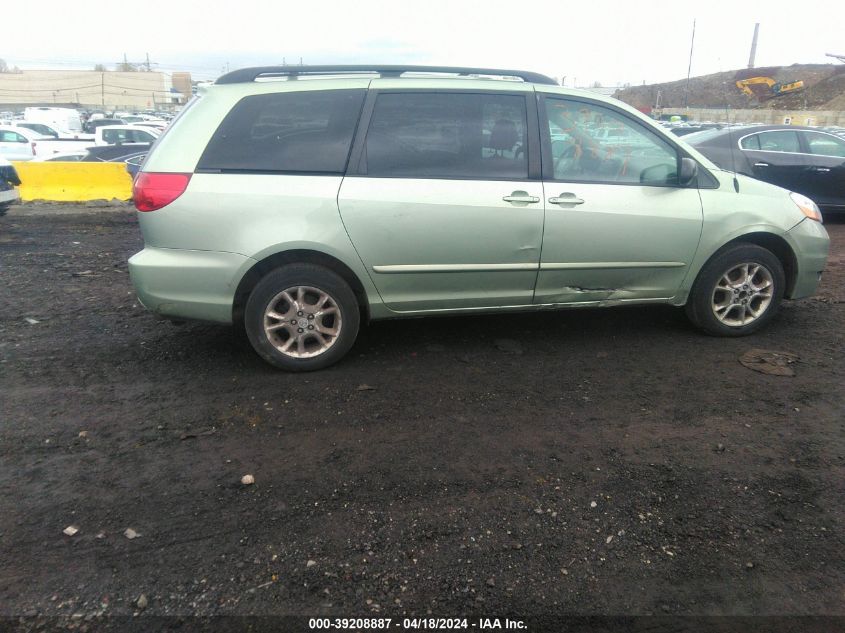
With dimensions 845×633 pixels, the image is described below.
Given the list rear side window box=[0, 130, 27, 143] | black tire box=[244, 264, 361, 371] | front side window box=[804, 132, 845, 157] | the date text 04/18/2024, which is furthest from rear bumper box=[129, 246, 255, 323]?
rear side window box=[0, 130, 27, 143]

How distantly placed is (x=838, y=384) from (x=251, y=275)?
3.79 metres

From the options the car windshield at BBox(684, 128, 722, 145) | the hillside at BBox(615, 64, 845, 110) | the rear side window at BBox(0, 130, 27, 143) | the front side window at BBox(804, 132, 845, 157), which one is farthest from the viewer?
the hillside at BBox(615, 64, 845, 110)

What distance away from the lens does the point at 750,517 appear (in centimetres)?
278

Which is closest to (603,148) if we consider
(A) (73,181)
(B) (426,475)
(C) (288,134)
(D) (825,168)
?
(C) (288,134)

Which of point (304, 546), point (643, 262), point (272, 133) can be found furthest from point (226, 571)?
point (643, 262)

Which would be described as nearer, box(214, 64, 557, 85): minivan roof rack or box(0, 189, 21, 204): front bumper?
box(214, 64, 557, 85): minivan roof rack

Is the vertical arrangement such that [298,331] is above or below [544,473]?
above

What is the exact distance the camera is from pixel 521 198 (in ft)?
14.1

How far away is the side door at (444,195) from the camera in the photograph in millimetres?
4176

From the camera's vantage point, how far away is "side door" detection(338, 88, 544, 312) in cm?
418

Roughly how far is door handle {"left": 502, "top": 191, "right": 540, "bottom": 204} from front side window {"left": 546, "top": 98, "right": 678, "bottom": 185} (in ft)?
0.84

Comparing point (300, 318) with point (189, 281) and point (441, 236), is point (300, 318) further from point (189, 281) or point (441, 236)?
point (441, 236)

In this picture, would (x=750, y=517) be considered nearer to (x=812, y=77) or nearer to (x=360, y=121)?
(x=360, y=121)

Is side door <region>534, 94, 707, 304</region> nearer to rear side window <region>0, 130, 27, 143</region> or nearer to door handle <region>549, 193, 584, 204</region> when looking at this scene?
door handle <region>549, 193, 584, 204</region>
